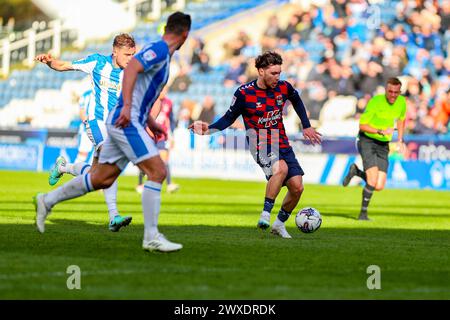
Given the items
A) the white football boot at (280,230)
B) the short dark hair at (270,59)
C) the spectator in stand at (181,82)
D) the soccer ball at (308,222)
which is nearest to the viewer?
the short dark hair at (270,59)

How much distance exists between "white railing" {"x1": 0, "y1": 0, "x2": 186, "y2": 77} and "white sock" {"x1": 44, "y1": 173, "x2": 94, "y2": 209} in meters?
30.5

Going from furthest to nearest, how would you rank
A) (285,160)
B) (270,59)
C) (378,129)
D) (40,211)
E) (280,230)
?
(378,129)
(285,160)
(280,230)
(270,59)
(40,211)

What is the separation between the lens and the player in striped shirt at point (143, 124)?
9.91 m

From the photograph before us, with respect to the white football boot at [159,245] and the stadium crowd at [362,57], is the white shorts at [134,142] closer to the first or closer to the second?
the white football boot at [159,245]

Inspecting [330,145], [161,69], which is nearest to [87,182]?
[161,69]

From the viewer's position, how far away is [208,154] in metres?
30.4

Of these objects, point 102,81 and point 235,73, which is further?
point 235,73

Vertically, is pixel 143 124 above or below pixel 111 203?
above

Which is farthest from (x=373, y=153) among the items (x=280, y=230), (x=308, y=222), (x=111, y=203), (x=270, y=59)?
(x=111, y=203)

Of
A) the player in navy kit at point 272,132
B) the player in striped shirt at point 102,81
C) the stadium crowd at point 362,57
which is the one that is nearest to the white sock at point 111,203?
the player in striped shirt at point 102,81

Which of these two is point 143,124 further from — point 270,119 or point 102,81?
point 102,81

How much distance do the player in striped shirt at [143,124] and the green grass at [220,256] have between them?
400 millimetres

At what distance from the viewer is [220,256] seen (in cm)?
1021

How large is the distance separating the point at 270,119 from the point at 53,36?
30078 millimetres
